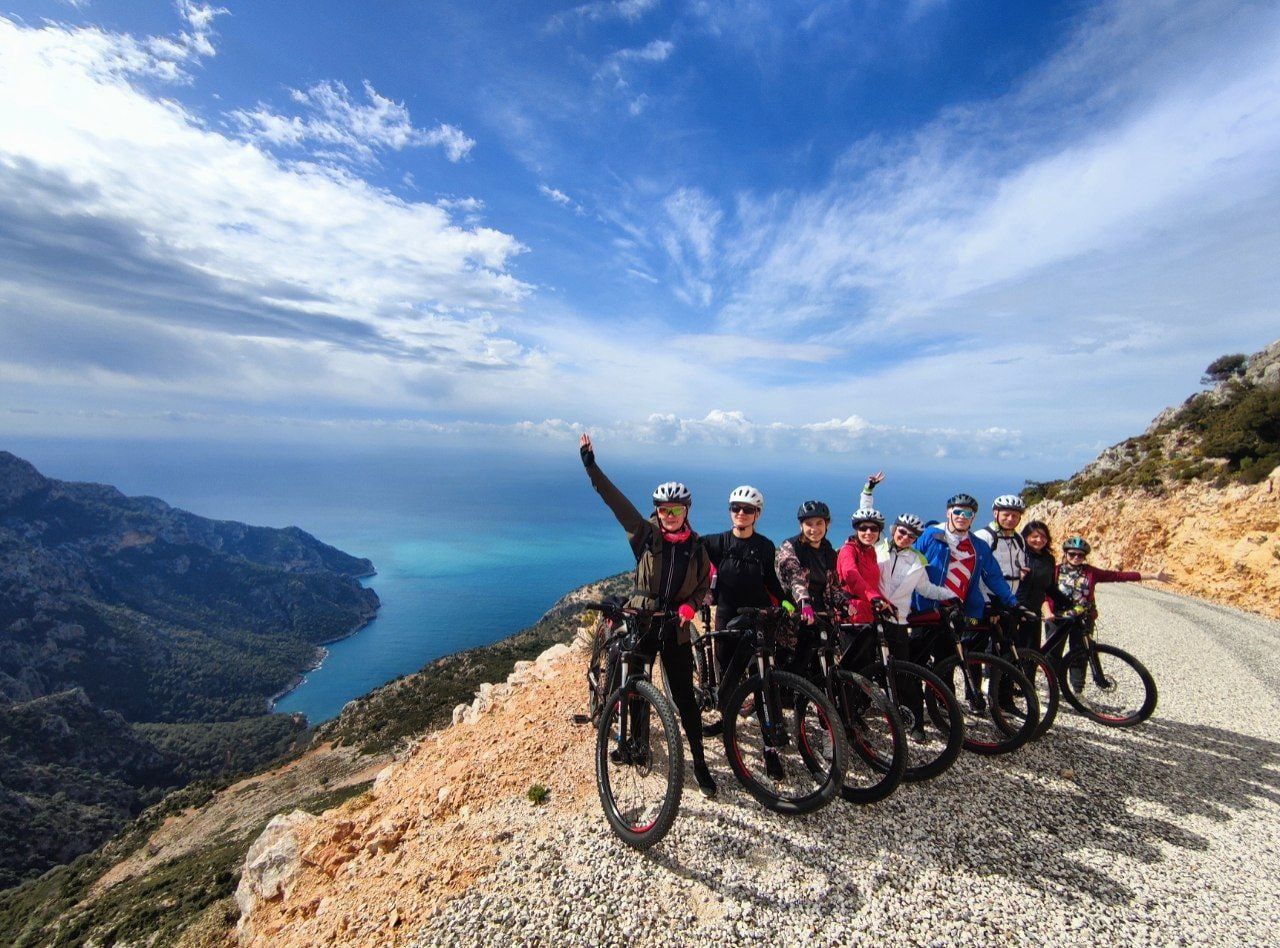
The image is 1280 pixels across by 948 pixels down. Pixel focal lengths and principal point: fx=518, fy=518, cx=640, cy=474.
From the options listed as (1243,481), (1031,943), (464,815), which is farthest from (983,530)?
(1243,481)

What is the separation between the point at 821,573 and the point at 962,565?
2186 millimetres

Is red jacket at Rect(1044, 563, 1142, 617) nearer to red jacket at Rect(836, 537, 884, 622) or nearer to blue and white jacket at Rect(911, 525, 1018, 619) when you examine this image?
blue and white jacket at Rect(911, 525, 1018, 619)

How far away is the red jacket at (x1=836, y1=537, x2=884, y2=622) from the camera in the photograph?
19.4ft

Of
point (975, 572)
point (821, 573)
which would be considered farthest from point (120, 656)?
point (975, 572)

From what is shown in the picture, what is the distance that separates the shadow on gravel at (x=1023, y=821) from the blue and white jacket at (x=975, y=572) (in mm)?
1762

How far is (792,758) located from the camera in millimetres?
6004

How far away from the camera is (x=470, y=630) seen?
544ft

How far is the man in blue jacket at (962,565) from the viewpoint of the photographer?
6.59 meters

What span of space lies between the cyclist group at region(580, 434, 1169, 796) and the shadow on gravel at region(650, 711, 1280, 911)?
0.66 m

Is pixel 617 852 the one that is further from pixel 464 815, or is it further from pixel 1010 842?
pixel 1010 842

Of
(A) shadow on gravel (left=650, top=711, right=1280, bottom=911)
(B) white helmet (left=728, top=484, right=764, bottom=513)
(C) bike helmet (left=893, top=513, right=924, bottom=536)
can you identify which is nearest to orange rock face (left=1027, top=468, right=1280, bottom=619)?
(A) shadow on gravel (left=650, top=711, right=1280, bottom=911)

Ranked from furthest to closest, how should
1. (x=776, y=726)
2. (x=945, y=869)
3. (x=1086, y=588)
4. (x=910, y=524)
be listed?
(x=1086, y=588) < (x=910, y=524) < (x=776, y=726) < (x=945, y=869)

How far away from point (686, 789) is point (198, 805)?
66146 millimetres

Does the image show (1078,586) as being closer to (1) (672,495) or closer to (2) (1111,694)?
(2) (1111,694)
